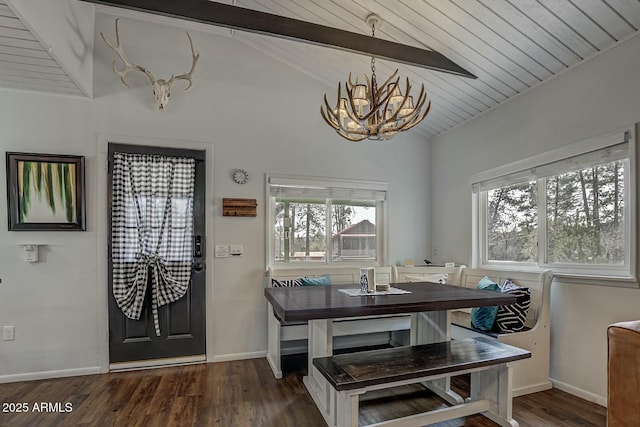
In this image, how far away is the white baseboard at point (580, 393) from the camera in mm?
2379

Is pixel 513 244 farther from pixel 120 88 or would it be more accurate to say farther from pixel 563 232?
pixel 120 88

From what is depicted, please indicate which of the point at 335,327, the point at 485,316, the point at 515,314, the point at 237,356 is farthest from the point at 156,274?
the point at 515,314

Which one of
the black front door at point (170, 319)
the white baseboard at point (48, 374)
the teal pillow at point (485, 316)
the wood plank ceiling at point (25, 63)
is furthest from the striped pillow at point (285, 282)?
the wood plank ceiling at point (25, 63)

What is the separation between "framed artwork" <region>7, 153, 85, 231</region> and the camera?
286 centimetres

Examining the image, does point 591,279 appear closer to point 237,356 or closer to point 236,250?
point 236,250

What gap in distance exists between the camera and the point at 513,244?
3266 millimetres

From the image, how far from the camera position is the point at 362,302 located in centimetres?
207

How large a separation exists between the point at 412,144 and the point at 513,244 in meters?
1.67

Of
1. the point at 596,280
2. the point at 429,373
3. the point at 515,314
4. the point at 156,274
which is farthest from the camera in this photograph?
the point at 156,274

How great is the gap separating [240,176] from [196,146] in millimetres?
508

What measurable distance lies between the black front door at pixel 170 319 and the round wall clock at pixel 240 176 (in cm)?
31

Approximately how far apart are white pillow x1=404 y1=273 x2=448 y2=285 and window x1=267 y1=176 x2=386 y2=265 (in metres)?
0.46

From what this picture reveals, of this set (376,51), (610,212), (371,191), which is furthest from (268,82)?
(610,212)

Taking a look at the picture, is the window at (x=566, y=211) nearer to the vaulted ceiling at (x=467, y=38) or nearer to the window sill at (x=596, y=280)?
the window sill at (x=596, y=280)
